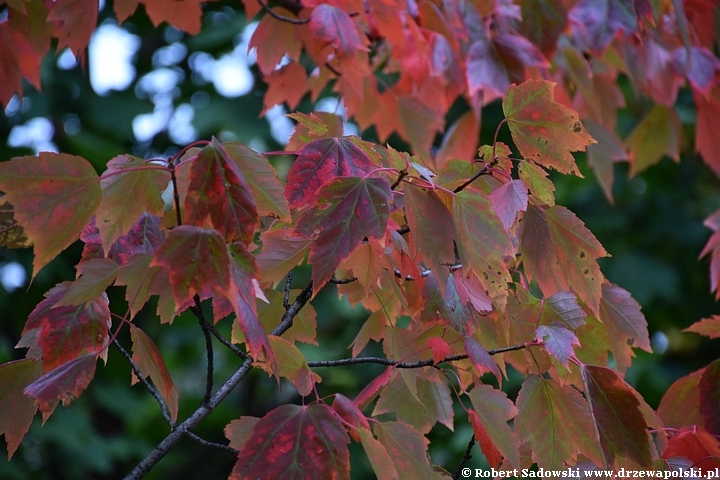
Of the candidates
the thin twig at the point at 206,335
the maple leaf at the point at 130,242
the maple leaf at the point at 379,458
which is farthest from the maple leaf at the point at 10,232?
the maple leaf at the point at 379,458

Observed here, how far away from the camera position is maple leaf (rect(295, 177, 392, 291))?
0.60 m

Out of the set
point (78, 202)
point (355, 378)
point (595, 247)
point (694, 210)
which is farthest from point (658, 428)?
point (694, 210)

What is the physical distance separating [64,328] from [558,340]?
1.68 ft

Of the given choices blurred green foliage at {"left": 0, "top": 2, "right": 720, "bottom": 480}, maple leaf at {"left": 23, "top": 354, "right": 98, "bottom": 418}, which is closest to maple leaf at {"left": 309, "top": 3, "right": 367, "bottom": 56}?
maple leaf at {"left": 23, "top": 354, "right": 98, "bottom": 418}

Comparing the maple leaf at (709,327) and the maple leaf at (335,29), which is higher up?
the maple leaf at (335,29)

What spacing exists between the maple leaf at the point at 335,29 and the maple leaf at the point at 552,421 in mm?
598

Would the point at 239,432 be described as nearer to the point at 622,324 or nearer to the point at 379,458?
the point at 379,458

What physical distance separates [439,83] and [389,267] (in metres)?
0.83

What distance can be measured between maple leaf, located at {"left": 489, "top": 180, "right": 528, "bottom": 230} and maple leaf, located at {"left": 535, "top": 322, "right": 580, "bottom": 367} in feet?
0.40

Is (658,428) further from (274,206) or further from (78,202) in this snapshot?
(78,202)

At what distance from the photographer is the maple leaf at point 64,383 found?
22.9 inches

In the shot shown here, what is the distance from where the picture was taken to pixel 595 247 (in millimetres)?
692

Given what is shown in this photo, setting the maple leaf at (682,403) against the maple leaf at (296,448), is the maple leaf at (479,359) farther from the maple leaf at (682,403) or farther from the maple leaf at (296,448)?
the maple leaf at (682,403)

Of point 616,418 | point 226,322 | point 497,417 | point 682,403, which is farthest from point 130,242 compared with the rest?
point 226,322
